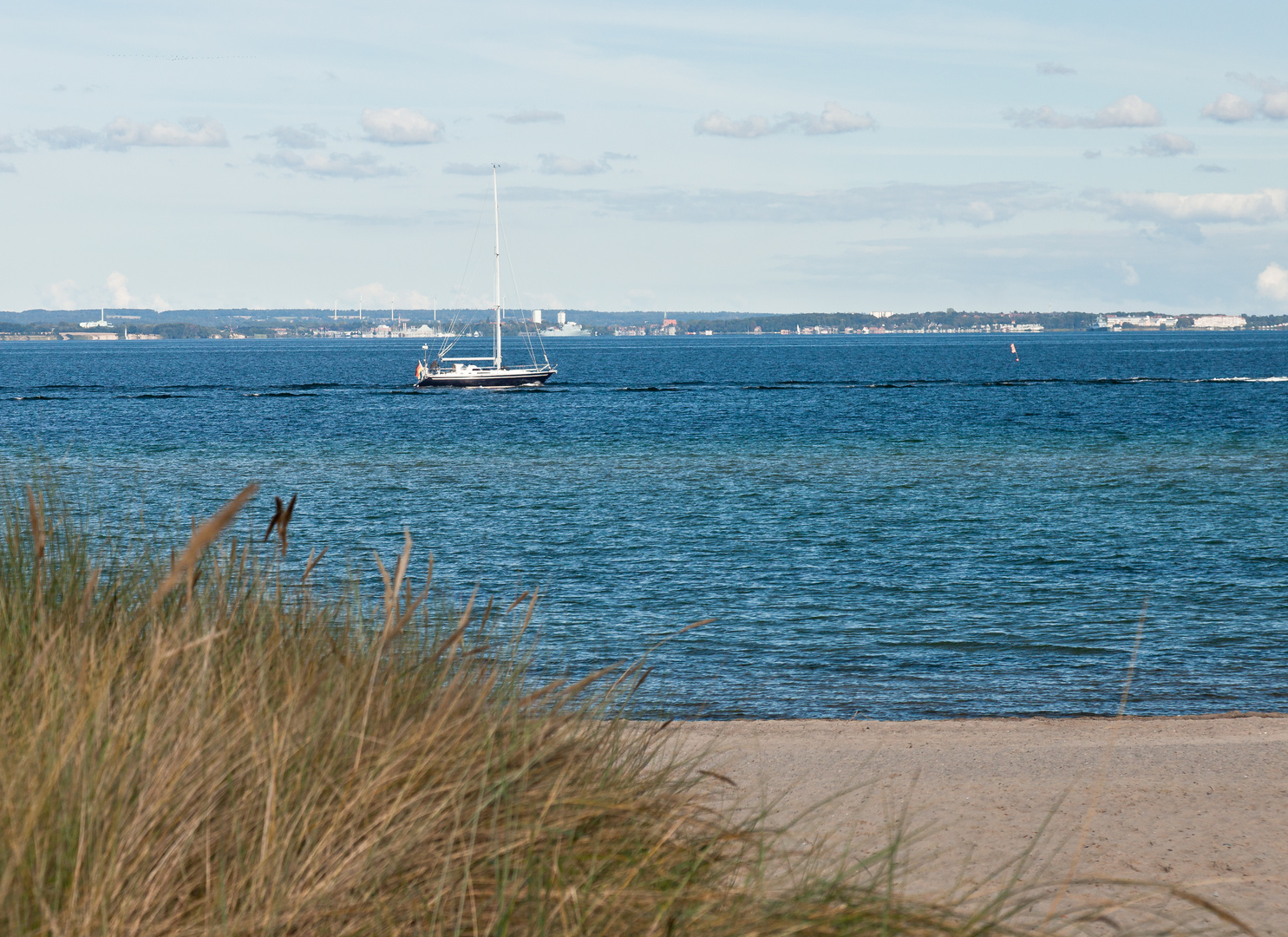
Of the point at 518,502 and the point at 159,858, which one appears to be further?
the point at 518,502

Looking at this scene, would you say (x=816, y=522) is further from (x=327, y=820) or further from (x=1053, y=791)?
(x=327, y=820)

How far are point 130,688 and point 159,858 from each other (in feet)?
2.42

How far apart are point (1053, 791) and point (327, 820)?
7.00m

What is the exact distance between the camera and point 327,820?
2949 mm

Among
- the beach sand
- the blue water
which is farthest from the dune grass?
the beach sand

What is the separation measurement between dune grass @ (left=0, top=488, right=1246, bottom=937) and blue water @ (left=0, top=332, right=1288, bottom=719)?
171 cm

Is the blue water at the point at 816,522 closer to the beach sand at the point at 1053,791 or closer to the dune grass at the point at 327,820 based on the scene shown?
the beach sand at the point at 1053,791

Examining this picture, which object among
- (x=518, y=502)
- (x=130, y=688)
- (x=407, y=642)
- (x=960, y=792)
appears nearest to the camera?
(x=130, y=688)

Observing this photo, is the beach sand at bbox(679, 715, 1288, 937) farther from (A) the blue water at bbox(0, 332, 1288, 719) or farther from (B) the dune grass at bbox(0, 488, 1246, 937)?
(B) the dune grass at bbox(0, 488, 1246, 937)

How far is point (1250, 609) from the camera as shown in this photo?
746 inches

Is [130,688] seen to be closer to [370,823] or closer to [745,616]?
[370,823]

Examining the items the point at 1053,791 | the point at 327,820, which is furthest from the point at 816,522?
the point at 327,820

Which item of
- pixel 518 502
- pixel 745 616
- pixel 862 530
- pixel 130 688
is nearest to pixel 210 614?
pixel 130 688

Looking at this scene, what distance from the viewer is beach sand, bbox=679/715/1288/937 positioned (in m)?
6.72
